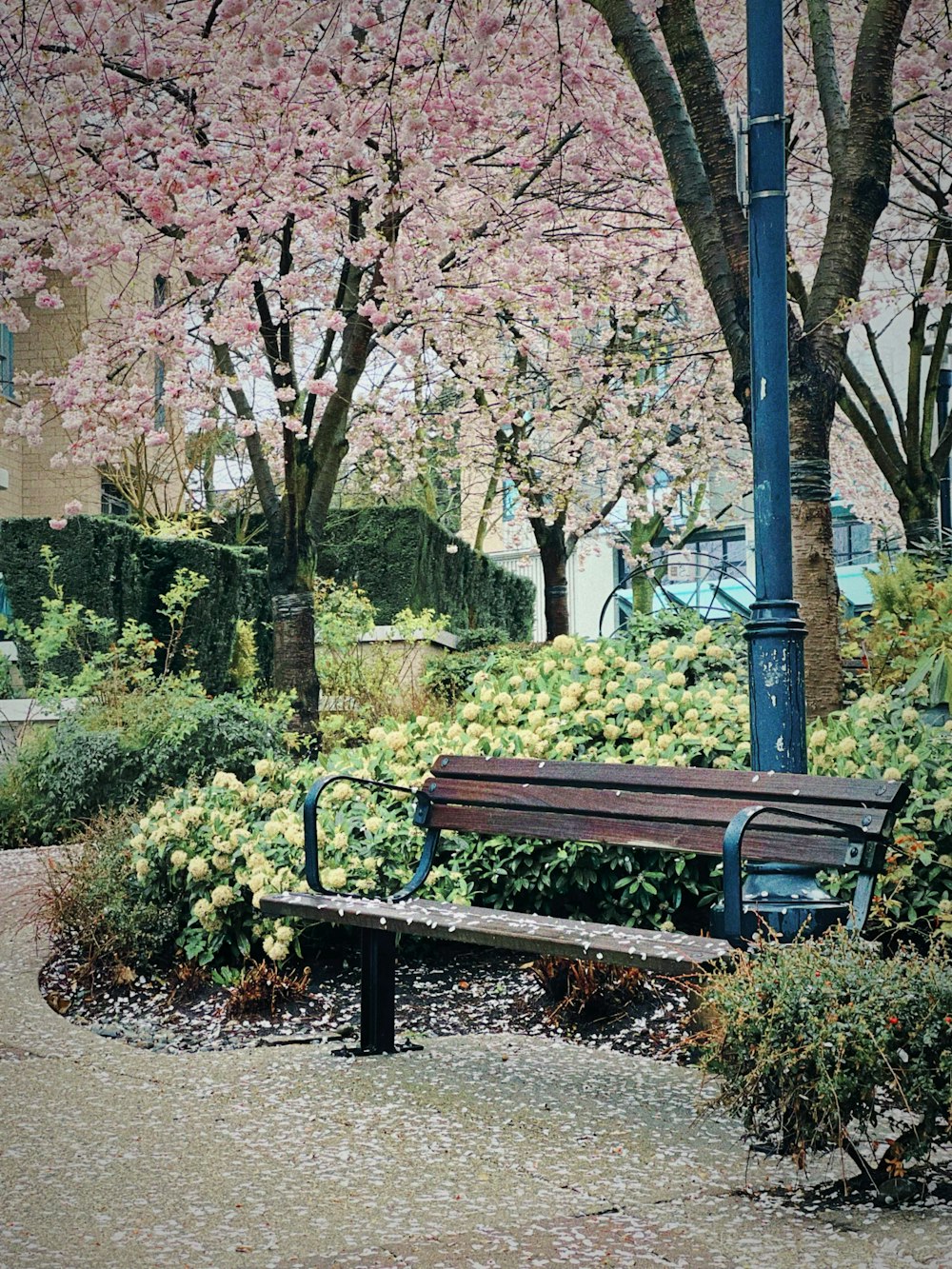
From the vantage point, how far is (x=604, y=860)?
584cm

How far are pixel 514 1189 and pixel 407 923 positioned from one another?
1.21 meters

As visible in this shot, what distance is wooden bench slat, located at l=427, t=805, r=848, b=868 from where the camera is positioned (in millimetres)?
4312

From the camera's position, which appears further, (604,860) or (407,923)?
(604,860)

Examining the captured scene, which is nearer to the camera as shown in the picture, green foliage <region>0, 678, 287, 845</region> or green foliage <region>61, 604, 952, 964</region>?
green foliage <region>61, 604, 952, 964</region>

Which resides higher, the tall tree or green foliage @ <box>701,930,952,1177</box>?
the tall tree

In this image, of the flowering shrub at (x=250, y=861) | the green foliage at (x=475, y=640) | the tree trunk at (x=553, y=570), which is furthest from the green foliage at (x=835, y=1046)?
the tree trunk at (x=553, y=570)

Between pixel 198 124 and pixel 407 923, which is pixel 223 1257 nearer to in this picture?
pixel 407 923

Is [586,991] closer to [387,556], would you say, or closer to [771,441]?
[771,441]

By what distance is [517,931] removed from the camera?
4430mm

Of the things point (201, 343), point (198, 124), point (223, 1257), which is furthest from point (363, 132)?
point (223, 1257)

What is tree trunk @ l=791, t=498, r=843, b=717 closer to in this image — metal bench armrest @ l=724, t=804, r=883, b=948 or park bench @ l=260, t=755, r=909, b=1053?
park bench @ l=260, t=755, r=909, b=1053

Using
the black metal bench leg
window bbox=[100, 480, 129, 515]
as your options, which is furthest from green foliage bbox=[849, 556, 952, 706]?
window bbox=[100, 480, 129, 515]

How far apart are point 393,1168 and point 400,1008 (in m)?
1.79

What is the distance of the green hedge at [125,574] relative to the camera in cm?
1281
